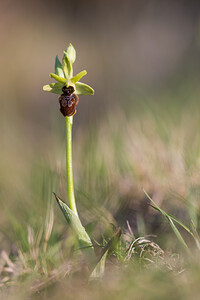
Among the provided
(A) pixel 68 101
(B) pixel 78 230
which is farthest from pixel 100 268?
(A) pixel 68 101

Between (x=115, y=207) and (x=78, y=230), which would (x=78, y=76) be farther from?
(x=115, y=207)

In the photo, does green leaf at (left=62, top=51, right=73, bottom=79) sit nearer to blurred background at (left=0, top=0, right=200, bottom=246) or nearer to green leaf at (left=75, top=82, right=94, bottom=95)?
green leaf at (left=75, top=82, right=94, bottom=95)

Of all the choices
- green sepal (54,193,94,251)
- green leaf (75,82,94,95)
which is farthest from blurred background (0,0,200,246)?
green leaf (75,82,94,95)

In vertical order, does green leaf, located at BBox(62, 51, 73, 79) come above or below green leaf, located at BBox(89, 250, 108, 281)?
above

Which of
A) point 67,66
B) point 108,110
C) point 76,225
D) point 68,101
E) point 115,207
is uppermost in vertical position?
point 67,66

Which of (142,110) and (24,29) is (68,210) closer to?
(142,110)

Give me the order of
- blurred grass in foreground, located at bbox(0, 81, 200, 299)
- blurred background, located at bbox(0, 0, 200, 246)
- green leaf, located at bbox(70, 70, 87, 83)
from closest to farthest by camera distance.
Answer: blurred grass in foreground, located at bbox(0, 81, 200, 299) < green leaf, located at bbox(70, 70, 87, 83) < blurred background, located at bbox(0, 0, 200, 246)

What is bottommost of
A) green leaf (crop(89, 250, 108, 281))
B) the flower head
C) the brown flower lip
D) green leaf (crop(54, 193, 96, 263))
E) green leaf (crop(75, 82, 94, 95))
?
green leaf (crop(89, 250, 108, 281))

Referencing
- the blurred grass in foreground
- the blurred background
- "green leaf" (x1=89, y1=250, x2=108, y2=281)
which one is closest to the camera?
the blurred grass in foreground

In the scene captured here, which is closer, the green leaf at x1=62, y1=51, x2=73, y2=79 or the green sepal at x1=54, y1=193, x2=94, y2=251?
the green sepal at x1=54, y1=193, x2=94, y2=251
